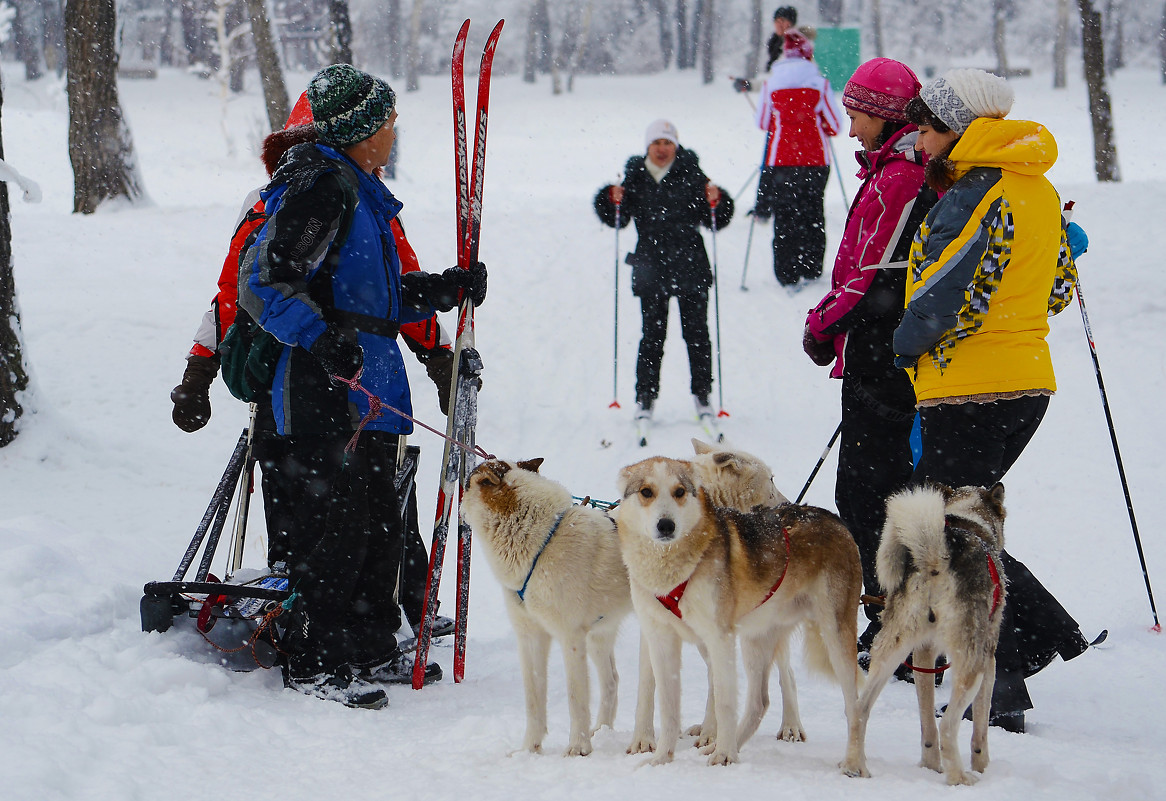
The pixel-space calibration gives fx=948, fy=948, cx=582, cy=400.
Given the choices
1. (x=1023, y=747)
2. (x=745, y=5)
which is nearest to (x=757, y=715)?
(x=1023, y=747)

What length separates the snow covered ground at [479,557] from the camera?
9.53ft

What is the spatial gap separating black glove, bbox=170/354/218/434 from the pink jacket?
267 cm

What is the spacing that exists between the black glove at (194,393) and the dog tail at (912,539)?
2.97 m

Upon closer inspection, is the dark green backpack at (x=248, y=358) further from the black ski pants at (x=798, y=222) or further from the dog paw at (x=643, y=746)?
the black ski pants at (x=798, y=222)

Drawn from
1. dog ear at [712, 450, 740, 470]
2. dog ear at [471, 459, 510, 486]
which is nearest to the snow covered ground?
dog ear at [712, 450, 740, 470]

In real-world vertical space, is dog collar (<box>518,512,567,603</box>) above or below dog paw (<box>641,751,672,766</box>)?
above

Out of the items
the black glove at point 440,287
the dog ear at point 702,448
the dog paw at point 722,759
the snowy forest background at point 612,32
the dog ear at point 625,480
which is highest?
the snowy forest background at point 612,32

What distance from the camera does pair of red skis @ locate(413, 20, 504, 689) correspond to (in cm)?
401

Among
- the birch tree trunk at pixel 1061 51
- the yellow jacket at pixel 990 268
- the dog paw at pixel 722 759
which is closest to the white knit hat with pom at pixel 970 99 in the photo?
the yellow jacket at pixel 990 268

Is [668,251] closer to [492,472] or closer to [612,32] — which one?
[492,472]

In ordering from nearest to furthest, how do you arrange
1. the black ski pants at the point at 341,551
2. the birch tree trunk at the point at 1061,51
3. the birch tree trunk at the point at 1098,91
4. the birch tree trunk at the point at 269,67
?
1. the black ski pants at the point at 341,551
2. the birch tree trunk at the point at 1098,91
3. the birch tree trunk at the point at 269,67
4. the birch tree trunk at the point at 1061,51

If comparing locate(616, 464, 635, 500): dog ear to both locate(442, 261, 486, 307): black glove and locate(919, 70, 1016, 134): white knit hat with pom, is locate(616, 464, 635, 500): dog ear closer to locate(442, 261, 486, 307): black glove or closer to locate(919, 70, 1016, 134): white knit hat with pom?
locate(442, 261, 486, 307): black glove

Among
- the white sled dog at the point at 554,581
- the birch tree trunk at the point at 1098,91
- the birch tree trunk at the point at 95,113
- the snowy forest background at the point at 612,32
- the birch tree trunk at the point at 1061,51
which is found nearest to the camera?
the white sled dog at the point at 554,581

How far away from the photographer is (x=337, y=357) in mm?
3490
